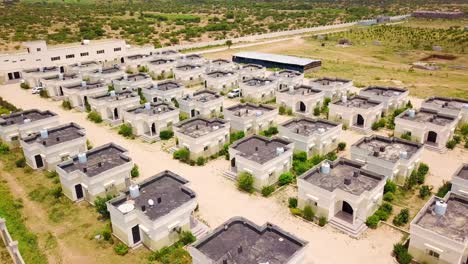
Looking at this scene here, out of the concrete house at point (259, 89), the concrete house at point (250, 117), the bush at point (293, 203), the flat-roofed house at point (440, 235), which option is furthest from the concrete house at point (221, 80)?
the flat-roofed house at point (440, 235)

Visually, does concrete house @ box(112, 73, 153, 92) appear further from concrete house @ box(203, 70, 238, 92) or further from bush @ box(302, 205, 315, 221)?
bush @ box(302, 205, 315, 221)

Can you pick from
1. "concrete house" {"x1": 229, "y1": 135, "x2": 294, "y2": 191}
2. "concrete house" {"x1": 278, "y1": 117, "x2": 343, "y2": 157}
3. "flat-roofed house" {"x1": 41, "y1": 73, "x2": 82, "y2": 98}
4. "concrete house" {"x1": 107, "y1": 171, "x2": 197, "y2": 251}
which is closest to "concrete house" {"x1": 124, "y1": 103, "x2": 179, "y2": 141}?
"concrete house" {"x1": 229, "y1": 135, "x2": 294, "y2": 191}

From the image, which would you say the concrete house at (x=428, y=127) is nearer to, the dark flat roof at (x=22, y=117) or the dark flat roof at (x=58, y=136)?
the dark flat roof at (x=58, y=136)

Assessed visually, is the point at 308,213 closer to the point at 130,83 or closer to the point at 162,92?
the point at 162,92

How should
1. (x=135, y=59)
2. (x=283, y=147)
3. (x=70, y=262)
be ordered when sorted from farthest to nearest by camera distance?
(x=135, y=59) < (x=283, y=147) < (x=70, y=262)

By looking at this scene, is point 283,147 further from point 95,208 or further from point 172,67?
point 172,67

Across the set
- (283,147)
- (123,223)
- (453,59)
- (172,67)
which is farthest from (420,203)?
(453,59)
